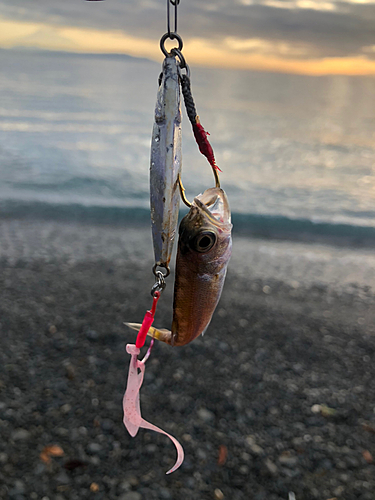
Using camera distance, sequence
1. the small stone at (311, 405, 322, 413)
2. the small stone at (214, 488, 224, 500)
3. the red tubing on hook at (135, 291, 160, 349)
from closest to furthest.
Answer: the red tubing on hook at (135, 291, 160, 349) → the small stone at (214, 488, 224, 500) → the small stone at (311, 405, 322, 413)

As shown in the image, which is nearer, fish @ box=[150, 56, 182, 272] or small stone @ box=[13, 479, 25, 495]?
fish @ box=[150, 56, 182, 272]

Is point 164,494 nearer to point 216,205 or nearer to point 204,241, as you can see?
point 204,241

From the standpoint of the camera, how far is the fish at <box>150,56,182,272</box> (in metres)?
1.81

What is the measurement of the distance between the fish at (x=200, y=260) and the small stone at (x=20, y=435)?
2.57 m

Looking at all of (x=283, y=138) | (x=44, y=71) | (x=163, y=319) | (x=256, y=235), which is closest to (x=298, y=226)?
(x=256, y=235)

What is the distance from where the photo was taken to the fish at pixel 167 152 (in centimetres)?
181

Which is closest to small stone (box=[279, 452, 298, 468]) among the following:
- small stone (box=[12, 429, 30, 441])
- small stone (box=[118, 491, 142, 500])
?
small stone (box=[118, 491, 142, 500])

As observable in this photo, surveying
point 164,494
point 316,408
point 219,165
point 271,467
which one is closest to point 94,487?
point 164,494

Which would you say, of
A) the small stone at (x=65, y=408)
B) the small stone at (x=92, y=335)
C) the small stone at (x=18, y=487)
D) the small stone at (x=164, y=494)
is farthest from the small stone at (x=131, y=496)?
the small stone at (x=92, y=335)

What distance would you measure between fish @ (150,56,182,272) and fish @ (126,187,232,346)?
16 cm

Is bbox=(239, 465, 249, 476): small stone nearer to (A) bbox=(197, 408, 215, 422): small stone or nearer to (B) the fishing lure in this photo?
(A) bbox=(197, 408, 215, 422): small stone

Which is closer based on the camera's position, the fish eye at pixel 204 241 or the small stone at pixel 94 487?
the fish eye at pixel 204 241

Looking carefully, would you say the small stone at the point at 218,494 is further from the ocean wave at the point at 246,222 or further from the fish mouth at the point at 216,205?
the ocean wave at the point at 246,222

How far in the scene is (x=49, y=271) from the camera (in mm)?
7391
